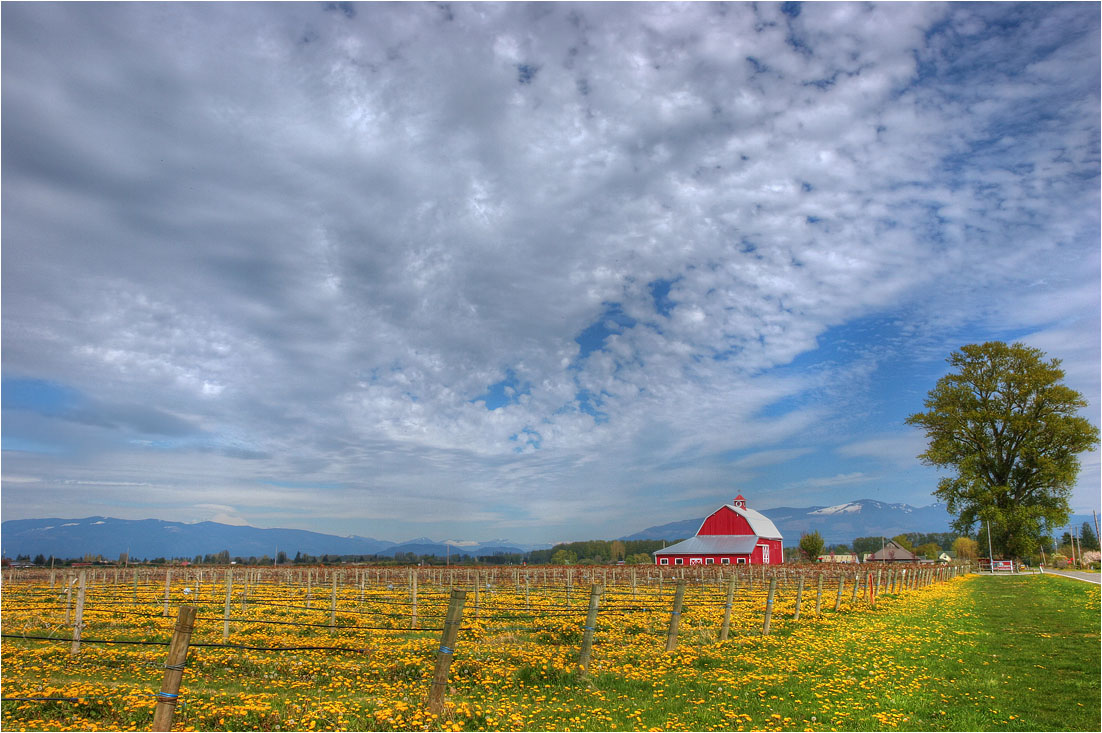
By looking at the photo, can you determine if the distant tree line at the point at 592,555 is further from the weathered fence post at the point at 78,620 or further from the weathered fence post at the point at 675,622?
the weathered fence post at the point at 675,622

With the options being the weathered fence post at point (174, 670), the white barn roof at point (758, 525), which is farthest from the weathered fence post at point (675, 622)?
the white barn roof at point (758, 525)

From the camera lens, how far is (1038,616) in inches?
848

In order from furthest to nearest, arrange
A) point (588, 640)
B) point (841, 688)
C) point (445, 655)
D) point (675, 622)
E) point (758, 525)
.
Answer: point (758, 525), point (675, 622), point (588, 640), point (841, 688), point (445, 655)

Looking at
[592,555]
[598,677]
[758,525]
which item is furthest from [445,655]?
[592,555]

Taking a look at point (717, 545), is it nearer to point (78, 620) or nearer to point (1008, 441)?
point (1008, 441)

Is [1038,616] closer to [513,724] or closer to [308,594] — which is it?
[513,724]

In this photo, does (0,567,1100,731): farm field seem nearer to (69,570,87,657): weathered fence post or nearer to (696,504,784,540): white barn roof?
(69,570,87,657): weathered fence post

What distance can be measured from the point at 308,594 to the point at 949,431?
51280 millimetres

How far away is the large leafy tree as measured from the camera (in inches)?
1993

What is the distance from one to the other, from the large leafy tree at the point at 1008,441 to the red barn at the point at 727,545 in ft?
86.5

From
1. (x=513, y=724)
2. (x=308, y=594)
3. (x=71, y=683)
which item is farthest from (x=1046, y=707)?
(x=308, y=594)

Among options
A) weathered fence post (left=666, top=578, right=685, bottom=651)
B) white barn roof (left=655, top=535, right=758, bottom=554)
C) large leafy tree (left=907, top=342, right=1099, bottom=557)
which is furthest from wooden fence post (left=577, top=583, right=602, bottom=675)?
white barn roof (left=655, top=535, right=758, bottom=554)

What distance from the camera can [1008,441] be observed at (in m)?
53.3

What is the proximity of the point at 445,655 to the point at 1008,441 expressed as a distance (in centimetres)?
5919
